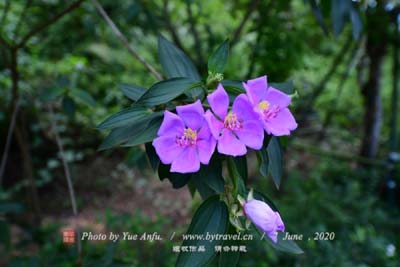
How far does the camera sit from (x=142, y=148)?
1.35 m

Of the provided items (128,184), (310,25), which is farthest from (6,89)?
(310,25)

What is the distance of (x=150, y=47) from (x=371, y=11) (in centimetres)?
208

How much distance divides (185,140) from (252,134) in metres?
0.12

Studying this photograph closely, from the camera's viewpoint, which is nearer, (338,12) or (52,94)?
(338,12)

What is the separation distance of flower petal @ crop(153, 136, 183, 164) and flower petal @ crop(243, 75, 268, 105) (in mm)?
163

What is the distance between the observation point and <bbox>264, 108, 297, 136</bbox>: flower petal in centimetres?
70

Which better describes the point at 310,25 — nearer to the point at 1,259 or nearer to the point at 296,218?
the point at 296,218

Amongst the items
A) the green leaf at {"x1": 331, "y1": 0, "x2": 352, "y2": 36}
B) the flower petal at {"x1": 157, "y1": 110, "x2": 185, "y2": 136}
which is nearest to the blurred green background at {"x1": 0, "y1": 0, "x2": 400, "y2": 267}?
the green leaf at {"x1": 331, "y1": 0, "x2": 352, "y2": 36}

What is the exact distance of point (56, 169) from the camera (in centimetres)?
333

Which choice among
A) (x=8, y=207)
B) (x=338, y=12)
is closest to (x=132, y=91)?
(x=338, y=12)

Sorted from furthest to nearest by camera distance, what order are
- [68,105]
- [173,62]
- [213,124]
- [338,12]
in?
1. [68,105]
2. [338,12]
3. [173,62]
4. [213,124]

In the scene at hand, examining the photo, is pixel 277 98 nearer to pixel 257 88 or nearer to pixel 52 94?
pixel 257 88

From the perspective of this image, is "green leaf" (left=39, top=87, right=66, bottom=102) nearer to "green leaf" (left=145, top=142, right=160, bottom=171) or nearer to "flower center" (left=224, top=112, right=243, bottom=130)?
"green leaf" (left=145, top=142, right=160, bottom=171)

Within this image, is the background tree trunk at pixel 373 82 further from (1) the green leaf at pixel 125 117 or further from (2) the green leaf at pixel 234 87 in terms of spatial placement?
(1) the green leaf at pixel 125 117
